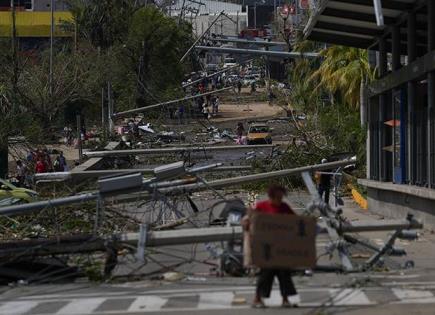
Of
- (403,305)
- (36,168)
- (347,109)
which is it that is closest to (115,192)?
(403,305)

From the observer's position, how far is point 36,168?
36.0 meters

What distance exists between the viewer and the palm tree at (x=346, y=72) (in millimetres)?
40688

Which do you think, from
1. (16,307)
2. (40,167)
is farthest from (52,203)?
(40,167)

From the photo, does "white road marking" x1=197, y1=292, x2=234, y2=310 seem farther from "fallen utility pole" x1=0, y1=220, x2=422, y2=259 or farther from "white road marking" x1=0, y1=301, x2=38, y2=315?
"white road marking" x1=0, y1=301, x2=38, y2=315

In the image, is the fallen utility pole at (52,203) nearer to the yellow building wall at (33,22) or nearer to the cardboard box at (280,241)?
the cardboard box at (280,241)

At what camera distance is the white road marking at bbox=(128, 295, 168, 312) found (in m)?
11.3

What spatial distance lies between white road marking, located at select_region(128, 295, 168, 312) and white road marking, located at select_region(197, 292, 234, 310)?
0.48m

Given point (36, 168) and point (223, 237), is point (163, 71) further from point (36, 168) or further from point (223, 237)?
point (223, 237)

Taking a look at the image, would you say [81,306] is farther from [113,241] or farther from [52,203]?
[52,203]

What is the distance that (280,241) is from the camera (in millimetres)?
10414

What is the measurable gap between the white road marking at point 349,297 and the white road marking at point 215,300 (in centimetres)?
127

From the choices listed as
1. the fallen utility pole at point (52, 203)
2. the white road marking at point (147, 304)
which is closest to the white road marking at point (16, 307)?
the white road marking at point (147, 304)

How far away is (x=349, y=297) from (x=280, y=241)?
5.56ft

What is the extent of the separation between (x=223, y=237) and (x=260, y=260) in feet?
5.33
